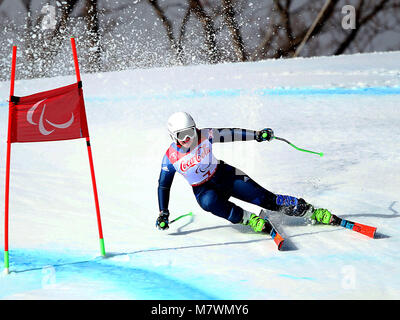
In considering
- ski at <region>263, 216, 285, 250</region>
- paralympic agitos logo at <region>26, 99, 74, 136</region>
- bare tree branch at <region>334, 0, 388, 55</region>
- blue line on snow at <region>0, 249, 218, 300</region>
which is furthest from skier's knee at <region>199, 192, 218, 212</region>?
bare tree branch at <region>334, 0, 388, 55</region>

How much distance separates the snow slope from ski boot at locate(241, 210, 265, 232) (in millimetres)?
86

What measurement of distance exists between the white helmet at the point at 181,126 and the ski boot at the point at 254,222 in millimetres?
620

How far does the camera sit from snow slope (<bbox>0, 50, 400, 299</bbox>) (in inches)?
108

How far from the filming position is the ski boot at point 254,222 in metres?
3.34

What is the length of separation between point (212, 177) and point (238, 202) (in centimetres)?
110

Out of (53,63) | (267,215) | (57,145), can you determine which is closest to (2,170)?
(57,145)

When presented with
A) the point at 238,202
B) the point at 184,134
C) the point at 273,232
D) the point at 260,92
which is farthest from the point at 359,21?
the point at 184,134

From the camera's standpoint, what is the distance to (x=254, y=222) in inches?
132

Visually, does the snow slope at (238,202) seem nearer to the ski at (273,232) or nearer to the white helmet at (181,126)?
the ski at (273,232)

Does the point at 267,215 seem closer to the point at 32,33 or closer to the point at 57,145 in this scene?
Result: the point at 57,145

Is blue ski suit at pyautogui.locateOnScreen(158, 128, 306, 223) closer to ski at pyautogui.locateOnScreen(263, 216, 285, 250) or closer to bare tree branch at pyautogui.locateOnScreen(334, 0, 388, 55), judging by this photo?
ski at pyautogui.locateOnScreen(263, 216, 285, 250)

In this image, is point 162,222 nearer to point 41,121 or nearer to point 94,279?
point 94,279

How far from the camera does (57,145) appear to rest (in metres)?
6.35

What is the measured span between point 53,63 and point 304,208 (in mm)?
12184
